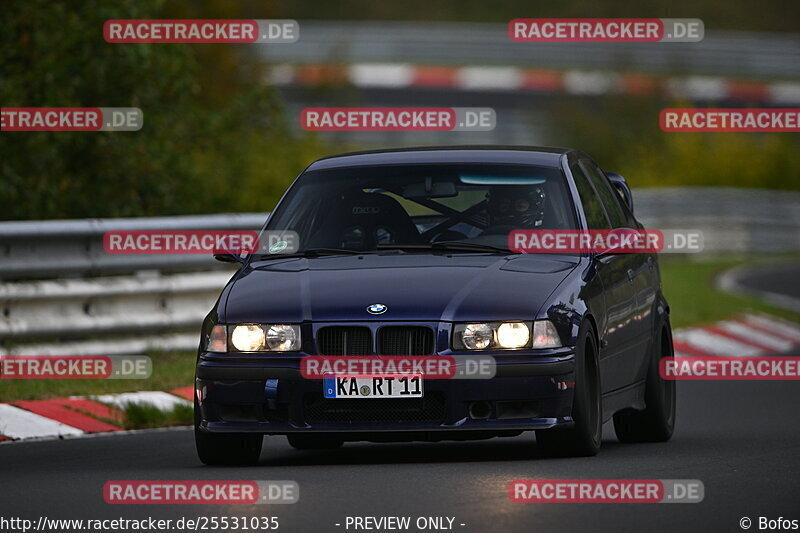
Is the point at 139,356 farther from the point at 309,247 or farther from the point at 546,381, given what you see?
the point at 546,381

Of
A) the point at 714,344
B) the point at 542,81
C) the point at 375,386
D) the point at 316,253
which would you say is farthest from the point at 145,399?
the point at 542,81

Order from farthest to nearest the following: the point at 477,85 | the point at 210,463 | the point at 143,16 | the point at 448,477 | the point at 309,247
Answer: the point at 477,85, the point at 143,16, the point at 309,247, the point at 210,463, the point at 448,477

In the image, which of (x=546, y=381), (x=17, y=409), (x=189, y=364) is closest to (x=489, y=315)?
(x=546, y=381)

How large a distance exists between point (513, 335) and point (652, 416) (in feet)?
6.92

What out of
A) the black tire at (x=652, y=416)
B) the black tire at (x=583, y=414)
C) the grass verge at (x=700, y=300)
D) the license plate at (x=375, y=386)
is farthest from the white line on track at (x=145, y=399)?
the grass verge at (x=700, y=300)

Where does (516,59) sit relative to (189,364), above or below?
above

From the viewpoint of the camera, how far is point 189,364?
48.2 feet

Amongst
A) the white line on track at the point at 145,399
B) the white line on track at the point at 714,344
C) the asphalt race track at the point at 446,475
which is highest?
the white line on track at the point at 714,344

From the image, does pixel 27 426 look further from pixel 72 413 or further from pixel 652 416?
pixel 652 416

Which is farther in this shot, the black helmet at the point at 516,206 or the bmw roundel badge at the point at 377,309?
the black helmet at the point at 516,206

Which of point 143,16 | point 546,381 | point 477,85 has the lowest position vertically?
point 546,381

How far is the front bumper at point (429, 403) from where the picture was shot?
9.01 metres

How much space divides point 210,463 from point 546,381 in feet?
5.70

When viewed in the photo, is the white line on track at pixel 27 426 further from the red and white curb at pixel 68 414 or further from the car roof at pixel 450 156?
the car roof at pixel 450 156
